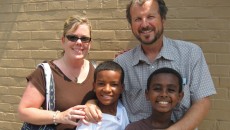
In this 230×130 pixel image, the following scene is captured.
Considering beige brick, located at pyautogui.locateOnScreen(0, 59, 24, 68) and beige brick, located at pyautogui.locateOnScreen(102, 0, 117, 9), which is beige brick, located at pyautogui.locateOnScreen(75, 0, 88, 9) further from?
beige brick, located at pyautogui.locateOnScreen(0, 59, 24, 68)

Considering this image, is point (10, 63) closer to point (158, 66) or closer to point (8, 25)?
point (8, 25)

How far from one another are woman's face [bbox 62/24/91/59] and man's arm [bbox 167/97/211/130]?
996 mm

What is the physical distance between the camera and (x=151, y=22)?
2.90m

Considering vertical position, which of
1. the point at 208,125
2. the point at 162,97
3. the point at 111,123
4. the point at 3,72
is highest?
the point at 162,97

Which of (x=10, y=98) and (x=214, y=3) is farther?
(x=10, y=98)

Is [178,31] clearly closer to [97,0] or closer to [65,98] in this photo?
[97,0]

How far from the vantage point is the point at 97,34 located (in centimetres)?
411

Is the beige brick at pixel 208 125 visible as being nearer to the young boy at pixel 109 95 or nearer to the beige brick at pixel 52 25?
the young boy at pixel 109 95

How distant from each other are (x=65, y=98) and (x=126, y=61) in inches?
22.7

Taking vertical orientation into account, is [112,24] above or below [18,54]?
above

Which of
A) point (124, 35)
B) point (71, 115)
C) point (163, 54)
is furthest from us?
point (124, 35)

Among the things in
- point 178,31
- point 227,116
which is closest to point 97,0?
point 178,31

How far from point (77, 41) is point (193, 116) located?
1.11 m

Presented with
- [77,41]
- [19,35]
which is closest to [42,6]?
[19,35]
